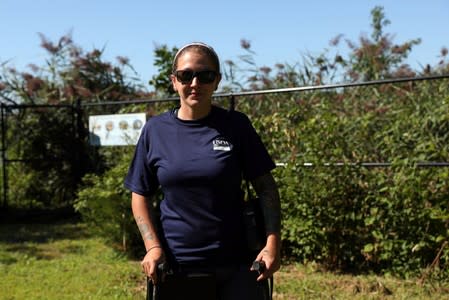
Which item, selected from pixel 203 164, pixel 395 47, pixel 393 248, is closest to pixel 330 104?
pixel 393 248

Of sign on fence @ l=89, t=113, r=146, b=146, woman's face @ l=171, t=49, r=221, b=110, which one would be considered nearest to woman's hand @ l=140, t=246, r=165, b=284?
woman's face @ l=171, t=49, r=221, b=110

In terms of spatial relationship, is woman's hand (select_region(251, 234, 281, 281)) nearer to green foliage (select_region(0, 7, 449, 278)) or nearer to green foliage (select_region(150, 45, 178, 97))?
green foliage (select_region(0, 7, 449, 278))

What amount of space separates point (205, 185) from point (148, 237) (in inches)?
13.3

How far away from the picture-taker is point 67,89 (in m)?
11.6

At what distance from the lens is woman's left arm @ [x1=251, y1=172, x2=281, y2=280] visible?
225cm

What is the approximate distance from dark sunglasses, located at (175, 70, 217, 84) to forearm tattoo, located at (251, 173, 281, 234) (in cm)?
46

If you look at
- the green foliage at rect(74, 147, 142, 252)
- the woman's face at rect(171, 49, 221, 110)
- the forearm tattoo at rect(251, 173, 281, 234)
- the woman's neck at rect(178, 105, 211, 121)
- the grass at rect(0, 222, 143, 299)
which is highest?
the woman's face at rect(171, 49, 221, 110)

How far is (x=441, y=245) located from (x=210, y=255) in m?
3.34

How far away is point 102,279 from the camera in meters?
5.48

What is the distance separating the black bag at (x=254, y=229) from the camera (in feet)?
7.52

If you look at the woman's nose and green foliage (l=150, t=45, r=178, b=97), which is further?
green foliage (l=150, t=45, r=178, b=97)

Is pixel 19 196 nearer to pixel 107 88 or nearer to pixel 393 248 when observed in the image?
pixel 107 88

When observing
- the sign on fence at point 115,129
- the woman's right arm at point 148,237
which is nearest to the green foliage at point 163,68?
the sign on fence at point 115,129

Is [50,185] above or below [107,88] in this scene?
below
